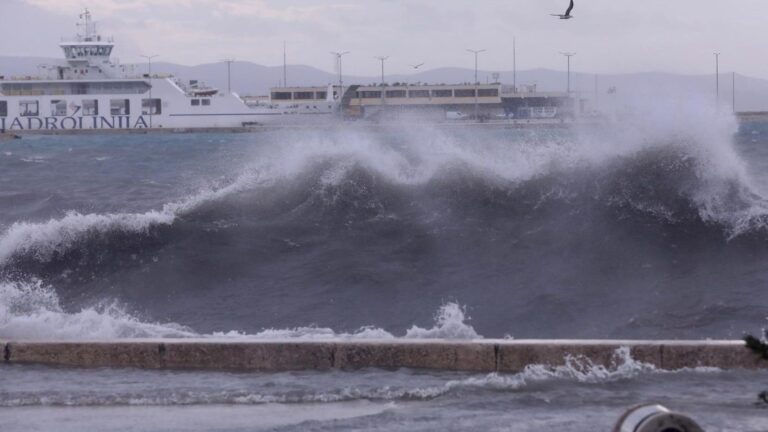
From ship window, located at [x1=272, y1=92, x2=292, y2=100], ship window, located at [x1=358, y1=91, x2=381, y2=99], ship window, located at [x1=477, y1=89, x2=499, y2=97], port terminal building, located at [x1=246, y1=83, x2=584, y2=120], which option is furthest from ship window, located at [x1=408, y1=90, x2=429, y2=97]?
ship window, located at [x1=272, y1=92, x2=292, y2=100]

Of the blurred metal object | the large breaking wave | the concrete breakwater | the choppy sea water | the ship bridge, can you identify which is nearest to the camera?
the blurred metal object

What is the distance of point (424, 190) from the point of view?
15086 millimetres

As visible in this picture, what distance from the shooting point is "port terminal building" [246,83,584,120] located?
74438 millimetres

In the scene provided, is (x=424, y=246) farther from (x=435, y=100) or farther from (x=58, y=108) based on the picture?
(x=435, y=100)

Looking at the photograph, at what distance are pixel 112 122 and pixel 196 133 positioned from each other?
21.1 feet

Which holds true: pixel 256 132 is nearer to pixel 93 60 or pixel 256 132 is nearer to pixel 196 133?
pixel 196 133

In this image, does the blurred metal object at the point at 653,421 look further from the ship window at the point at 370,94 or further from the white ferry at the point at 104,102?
the ship window at the point at 370,94

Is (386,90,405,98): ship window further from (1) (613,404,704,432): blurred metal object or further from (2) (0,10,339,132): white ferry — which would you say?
(1) (613,404,704,432): blurred metal object

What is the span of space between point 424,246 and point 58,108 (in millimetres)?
61344

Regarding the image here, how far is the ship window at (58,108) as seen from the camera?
70.2 m

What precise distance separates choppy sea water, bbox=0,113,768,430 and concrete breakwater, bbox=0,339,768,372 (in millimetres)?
156

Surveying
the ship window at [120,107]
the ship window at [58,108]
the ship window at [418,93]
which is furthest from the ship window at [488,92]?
the ship window at [58,108]

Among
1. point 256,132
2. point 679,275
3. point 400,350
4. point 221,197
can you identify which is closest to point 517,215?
point 679,275

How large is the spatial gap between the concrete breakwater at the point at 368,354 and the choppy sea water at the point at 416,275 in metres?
0.16
